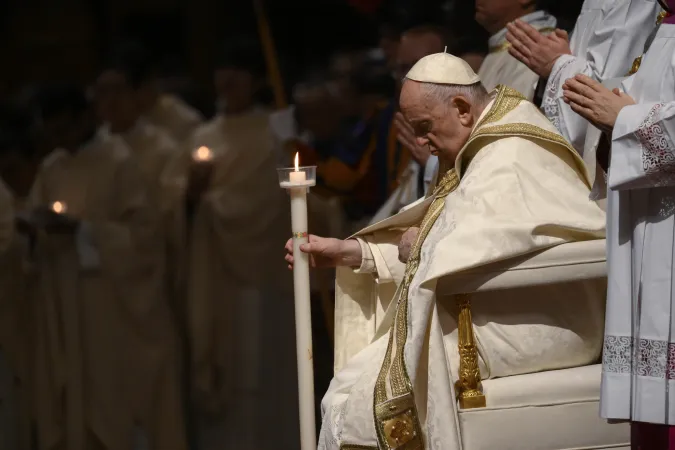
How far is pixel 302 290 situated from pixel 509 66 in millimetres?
1691

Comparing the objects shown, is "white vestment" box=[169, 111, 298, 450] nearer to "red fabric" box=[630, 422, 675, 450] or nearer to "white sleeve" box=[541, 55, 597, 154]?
"white sleeve" box=[541, 55, 597, 154]

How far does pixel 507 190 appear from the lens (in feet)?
11.6

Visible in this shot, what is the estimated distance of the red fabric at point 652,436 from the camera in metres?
3.00

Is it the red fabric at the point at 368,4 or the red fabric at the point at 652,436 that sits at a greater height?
the red fabric at the point at 368,4

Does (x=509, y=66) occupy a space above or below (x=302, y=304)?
above

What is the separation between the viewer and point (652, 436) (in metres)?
3.07

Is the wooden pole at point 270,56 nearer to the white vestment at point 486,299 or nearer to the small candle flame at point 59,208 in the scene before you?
the small candle flame at point 59,208

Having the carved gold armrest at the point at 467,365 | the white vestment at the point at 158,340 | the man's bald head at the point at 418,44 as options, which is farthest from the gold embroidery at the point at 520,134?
the white vestment at the point at 158,340

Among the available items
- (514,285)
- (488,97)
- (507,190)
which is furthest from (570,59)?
(514,285)

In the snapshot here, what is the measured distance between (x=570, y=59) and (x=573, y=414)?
47.1 inches

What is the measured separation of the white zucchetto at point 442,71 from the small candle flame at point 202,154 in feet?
6.27

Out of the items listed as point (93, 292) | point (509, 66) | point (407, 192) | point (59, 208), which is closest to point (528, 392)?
point (509, 66)

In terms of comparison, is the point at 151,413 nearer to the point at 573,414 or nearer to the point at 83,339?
the point at 83,339

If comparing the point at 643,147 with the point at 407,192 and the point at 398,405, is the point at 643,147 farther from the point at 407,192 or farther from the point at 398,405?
the point at 407,192
